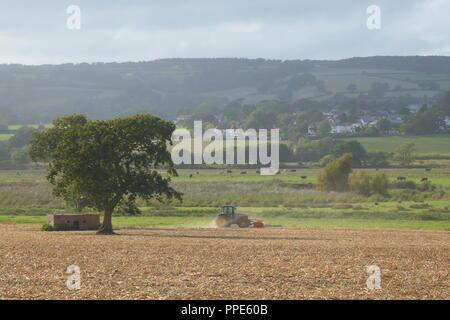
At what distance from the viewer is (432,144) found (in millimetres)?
167500

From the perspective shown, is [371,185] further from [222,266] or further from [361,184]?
[222,266]

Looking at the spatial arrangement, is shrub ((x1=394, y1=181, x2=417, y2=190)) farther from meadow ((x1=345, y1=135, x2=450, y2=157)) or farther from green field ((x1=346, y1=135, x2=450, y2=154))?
green field ((x1=346, y1=135, x2=450, y2=154))

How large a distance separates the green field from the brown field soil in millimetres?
113866

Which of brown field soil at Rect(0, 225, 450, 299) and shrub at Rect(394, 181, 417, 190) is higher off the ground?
brown field soil at Rect(0, 225, 450, 299)

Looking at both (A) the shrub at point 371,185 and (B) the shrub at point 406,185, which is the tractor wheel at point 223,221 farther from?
(B) the shrub at point 406,185

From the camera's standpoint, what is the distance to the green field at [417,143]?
158500 mm

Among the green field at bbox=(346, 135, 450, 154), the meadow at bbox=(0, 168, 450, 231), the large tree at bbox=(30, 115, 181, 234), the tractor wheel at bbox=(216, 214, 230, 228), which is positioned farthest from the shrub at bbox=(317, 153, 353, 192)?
the green field at bbox=(346, 135, 450, 154)

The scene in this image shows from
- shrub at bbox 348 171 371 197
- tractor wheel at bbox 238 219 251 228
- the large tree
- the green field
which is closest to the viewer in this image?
the large tree

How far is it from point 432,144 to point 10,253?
14511cm

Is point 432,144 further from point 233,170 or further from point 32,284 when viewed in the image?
point 32,284

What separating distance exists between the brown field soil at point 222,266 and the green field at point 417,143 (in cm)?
11387

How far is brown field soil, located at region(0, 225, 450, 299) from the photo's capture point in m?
23.6

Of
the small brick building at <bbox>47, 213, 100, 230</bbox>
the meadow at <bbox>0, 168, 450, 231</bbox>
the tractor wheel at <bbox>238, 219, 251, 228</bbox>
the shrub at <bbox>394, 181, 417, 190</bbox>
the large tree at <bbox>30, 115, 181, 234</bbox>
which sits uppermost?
the large tree at <bbox>30, 115, 181, 234</bbox>
